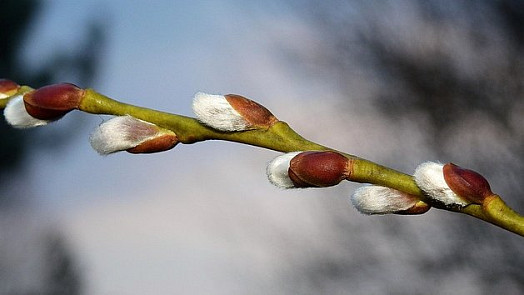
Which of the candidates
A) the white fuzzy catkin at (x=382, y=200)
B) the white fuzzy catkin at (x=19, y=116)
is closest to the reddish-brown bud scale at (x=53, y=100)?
the white fuzzy catkin at (x=19, y=116)

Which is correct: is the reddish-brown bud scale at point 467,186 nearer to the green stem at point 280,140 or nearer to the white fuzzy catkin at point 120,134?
the green stem at point 280,140

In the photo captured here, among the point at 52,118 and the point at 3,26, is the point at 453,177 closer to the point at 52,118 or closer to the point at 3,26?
the point at 52,118

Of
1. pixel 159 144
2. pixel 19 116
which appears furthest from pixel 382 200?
pixel 19 116

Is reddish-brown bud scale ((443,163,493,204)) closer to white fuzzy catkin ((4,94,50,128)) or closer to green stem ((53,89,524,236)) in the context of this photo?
green stem ((53,89,524,236))

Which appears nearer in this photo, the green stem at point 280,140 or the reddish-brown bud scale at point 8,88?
the green stem at point 280,140

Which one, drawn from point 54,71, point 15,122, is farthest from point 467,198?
point 54,71

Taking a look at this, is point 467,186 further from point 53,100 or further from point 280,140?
point 53,100
